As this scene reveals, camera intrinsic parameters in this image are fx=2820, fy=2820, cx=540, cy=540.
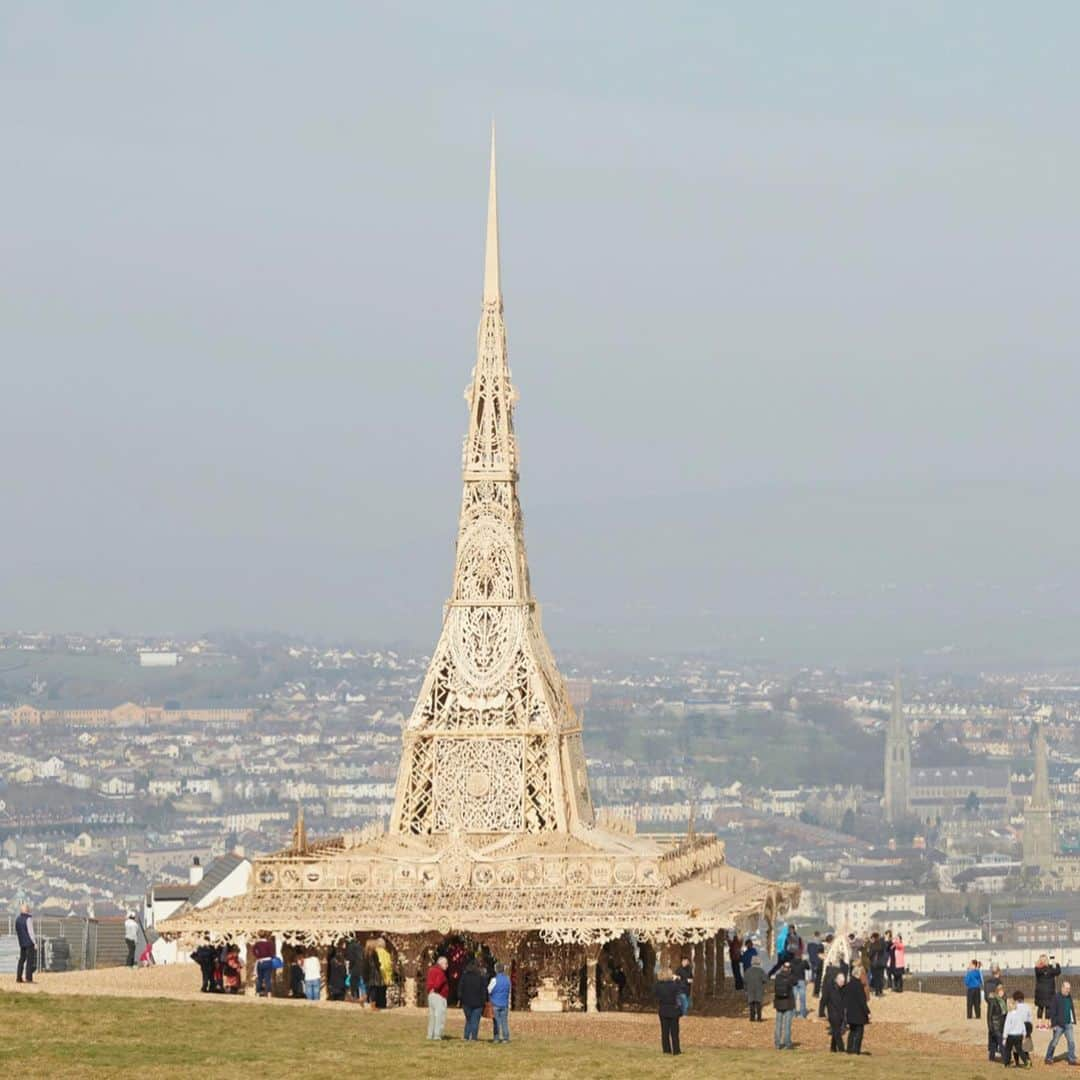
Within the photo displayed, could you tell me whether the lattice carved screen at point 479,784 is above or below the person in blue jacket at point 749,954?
above

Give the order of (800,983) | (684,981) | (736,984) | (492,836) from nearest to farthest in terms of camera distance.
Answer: (684,981), (800,983), (492,836), (736,984)

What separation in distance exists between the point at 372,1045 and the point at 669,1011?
329 centimetres

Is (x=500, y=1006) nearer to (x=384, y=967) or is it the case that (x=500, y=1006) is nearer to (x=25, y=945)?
(x=384, y=967)

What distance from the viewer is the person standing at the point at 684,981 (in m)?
31.8

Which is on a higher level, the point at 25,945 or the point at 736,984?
the point at 25,945

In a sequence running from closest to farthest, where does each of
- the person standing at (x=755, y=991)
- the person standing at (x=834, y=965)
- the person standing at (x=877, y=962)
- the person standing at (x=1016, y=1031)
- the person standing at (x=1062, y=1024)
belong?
the person standing at (x=1016, y=1031)
the person standing at (x=1062, y=1024)
the person standing at (x=834, y=965)
the person standing at (x=755, y=991)
the person standing at (x=877, y=962)

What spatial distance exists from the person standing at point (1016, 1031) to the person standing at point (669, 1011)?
3.70m

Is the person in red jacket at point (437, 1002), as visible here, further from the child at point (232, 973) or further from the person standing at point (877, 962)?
the person standing at point (877, 962)

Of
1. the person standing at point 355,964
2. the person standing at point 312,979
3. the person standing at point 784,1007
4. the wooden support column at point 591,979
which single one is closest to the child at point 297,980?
the person standing at point 355,964

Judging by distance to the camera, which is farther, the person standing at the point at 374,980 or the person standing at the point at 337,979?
the person standing at the point at 337,979

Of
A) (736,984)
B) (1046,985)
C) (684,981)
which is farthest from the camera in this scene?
(736,984)

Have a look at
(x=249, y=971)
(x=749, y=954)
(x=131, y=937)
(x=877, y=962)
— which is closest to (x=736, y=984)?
(x=877, y=962)

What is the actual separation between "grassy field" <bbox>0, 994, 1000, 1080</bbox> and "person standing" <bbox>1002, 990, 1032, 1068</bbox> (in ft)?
1.46

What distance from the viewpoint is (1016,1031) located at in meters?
31.5
